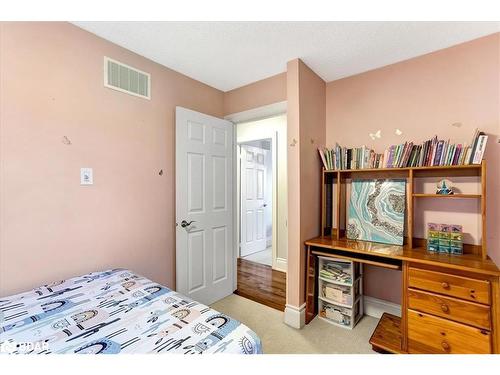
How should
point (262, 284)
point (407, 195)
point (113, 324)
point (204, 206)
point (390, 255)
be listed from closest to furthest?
point (113, 324) < point (390, 255) < point (407, 195) < point (204, 206) < point (262, 284)

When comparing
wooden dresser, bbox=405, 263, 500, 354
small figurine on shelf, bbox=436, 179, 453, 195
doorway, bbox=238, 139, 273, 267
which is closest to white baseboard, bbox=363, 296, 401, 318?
wooden dresser, bbox=405, 263, 500, 354

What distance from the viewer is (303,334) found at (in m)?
1.96

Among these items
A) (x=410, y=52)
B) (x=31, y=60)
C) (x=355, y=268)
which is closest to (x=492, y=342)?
(x=355, y=268)

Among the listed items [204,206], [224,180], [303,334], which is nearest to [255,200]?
[224,180]

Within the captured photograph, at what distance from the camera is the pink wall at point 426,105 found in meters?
1.70

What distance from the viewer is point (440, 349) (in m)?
1.51

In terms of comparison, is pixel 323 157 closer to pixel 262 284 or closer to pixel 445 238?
pixel 445 238

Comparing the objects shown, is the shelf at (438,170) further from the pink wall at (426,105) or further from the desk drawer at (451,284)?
the desk drawer at (451,284)

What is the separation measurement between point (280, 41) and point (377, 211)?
164cm

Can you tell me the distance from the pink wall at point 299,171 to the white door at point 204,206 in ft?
2.69

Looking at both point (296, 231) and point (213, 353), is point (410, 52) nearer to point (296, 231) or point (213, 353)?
point (296, 231)

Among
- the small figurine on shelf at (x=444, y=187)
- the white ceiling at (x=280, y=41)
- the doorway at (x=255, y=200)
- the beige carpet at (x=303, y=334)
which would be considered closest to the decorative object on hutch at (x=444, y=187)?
the small figurine on shelf at (x=444, y=187)

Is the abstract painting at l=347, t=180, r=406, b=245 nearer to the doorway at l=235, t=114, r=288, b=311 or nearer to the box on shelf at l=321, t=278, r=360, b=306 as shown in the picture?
the box on shelf at l=321, t=278, r=360, b=306

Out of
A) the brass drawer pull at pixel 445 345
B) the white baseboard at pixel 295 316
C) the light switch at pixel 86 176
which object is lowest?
the white baseboard at pixel 295 316
